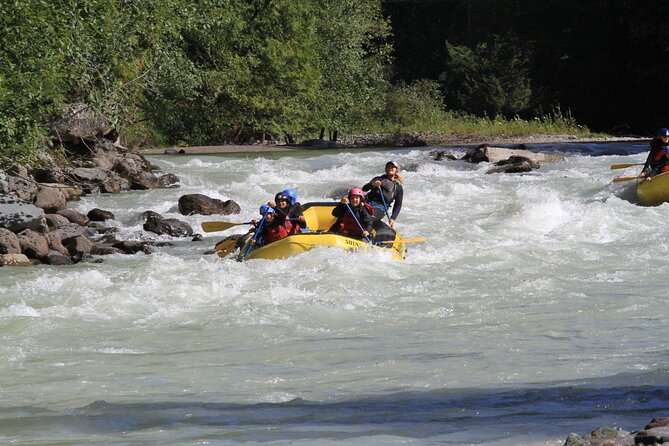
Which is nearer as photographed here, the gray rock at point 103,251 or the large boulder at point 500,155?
the gray rock at point 103,251

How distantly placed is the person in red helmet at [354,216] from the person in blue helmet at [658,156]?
21.4ft

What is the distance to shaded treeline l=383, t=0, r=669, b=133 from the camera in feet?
113

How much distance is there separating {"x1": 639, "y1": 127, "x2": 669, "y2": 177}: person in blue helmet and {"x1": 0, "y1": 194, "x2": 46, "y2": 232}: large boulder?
8897mm

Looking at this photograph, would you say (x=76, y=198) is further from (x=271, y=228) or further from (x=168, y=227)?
(x=271, y=228)

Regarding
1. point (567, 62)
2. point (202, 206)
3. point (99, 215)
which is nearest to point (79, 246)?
point (99, 215)

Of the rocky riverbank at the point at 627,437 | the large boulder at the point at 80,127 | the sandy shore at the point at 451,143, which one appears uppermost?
the large boulder at the point at 80,127

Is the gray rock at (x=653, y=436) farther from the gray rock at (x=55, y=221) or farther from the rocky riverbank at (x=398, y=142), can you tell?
the rocky riverbank at (x=398, y=142)

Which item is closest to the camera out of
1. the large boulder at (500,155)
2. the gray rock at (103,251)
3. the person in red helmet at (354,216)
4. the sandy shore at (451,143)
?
the person in red helmet at (354,216)

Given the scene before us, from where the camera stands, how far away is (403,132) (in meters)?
36.0

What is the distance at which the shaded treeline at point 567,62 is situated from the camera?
34406 millimetres

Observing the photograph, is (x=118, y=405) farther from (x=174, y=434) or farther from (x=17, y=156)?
(x=17, y=156)

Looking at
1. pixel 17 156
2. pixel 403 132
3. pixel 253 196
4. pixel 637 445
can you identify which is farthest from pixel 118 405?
pixel 403 132

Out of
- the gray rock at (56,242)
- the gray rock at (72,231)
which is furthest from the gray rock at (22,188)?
the gray rock at (56,242)

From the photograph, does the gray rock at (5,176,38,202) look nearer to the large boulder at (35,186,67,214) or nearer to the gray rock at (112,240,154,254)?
the large boulder at (35,186,67,214)
